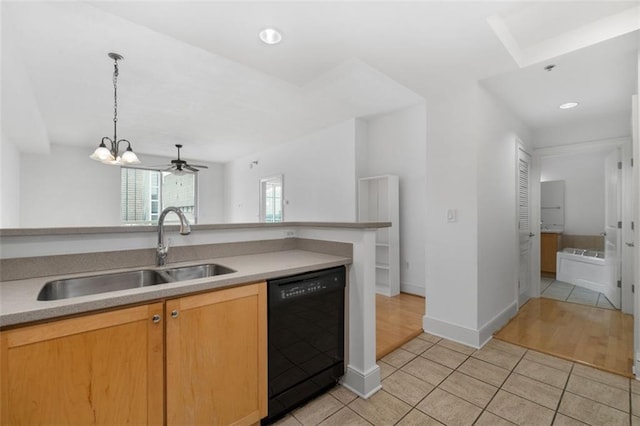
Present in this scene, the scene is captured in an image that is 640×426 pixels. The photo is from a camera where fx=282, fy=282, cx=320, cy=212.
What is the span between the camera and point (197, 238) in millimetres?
1888

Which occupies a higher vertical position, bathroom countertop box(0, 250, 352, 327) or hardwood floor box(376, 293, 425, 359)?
bathroom countertop box(0, 250, 352, 327)

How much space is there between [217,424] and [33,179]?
23.7 feet

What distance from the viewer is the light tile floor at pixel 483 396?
1.65m

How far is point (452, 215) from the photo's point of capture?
266 centimetres

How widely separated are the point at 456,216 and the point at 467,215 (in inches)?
4.0

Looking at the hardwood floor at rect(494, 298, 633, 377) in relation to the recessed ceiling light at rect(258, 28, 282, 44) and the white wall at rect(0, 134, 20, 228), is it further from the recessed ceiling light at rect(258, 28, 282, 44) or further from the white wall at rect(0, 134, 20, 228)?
the white wall at rect(0, 134, 20, 228)

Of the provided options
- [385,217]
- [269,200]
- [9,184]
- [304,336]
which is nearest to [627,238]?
[385,217]

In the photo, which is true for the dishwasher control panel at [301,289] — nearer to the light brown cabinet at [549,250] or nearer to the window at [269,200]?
the window at [269,200]

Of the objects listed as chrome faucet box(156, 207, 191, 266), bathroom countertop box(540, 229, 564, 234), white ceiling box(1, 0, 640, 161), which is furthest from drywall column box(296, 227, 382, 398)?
bathroom countertop box(540, 229, 564, 234)

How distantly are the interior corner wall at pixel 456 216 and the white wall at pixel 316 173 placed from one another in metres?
1.78

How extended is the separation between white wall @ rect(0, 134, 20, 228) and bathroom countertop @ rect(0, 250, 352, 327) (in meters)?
4.20

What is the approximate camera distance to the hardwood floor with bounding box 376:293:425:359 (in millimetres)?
2559

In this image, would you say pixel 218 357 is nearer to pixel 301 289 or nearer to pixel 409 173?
pixel 301 289

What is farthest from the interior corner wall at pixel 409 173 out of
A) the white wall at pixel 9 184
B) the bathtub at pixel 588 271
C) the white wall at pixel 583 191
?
the white wall at pixel 9 184
